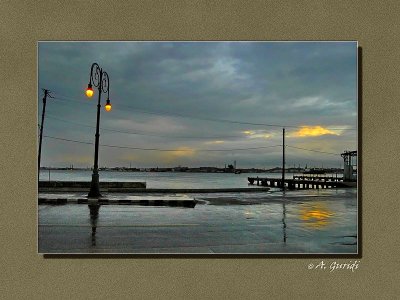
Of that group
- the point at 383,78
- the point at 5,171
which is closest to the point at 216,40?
the point at 383,78

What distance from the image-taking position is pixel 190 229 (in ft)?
15.5

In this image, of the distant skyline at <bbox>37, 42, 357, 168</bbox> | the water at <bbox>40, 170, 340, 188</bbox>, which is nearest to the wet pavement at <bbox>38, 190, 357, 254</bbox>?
the water at <bbox>40, 170, 340, 188</bbox>

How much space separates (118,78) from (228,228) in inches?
83.9

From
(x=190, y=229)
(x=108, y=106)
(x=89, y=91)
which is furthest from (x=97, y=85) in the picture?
(x=190, y=229)

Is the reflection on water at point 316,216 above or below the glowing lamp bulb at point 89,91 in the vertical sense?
below

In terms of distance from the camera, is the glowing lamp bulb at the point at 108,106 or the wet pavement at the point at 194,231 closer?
the wet pavement at the point at 194,231

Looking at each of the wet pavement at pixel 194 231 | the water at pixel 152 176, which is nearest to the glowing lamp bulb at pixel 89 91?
the water at pixel 152 176

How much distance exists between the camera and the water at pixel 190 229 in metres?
4.07

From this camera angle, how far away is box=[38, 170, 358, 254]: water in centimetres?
407

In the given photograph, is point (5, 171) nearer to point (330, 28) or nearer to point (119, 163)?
point (119, 163)

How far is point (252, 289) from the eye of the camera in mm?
4004

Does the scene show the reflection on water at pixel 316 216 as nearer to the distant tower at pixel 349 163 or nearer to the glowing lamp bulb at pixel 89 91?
the distant tower at pixel 349 163

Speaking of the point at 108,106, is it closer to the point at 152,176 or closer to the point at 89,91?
the point at 89,91

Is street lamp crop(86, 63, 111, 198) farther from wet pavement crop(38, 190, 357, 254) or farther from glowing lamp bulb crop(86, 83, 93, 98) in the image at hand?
wet pavement crop(38, 190, 357, 254)
